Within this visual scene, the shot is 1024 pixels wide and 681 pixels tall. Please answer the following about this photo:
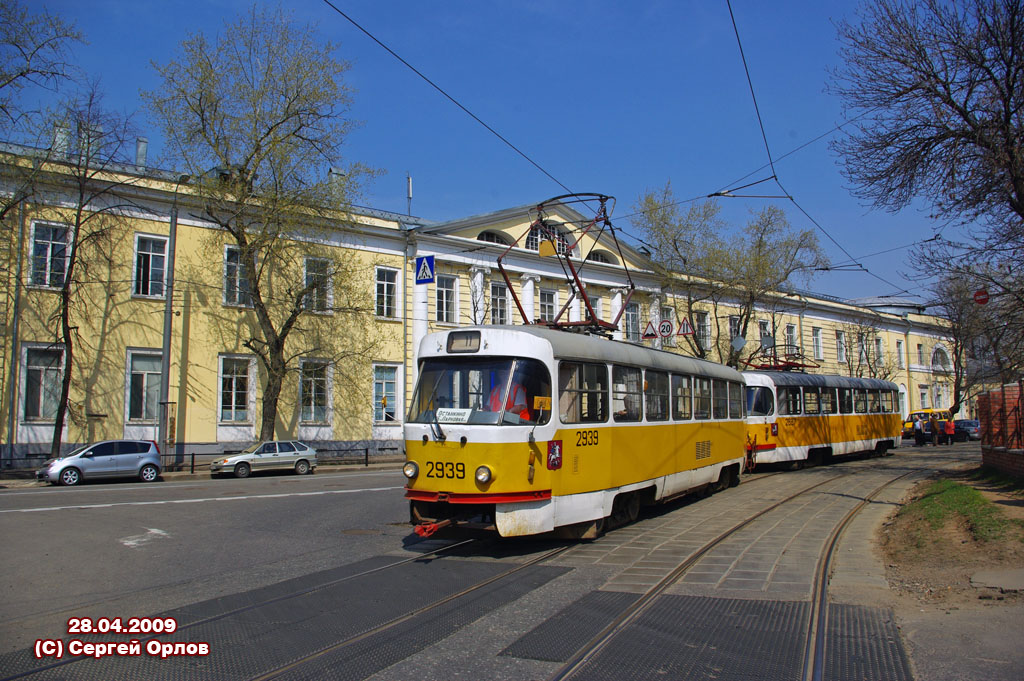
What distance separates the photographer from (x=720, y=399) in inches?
631

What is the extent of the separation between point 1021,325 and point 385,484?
1601cm

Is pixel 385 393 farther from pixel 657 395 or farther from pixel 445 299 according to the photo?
pixel 657 395

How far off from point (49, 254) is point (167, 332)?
4613 mm

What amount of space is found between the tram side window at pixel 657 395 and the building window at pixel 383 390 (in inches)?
891

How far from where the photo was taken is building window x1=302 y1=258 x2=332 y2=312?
29.6 meters

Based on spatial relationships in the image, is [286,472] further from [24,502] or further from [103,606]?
[103,606]

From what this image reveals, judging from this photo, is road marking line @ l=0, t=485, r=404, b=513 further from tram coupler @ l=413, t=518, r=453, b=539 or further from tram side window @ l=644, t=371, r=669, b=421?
tram coupler @ l=413, t=518, r=453, b=539

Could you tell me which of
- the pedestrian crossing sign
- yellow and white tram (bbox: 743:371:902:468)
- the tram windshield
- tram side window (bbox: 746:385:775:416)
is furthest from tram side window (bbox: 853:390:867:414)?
the tram windshield

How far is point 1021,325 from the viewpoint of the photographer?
16500 millimetres

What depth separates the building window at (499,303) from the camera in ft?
125

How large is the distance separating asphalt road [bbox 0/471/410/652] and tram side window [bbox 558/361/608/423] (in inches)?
121

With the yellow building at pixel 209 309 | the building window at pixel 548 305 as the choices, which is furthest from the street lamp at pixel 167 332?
the building window at pixel 548 305

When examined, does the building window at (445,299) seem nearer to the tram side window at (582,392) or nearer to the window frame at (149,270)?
the window frame at (149,270)

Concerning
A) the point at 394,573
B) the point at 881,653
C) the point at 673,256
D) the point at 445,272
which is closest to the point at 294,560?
the point at 394,573
